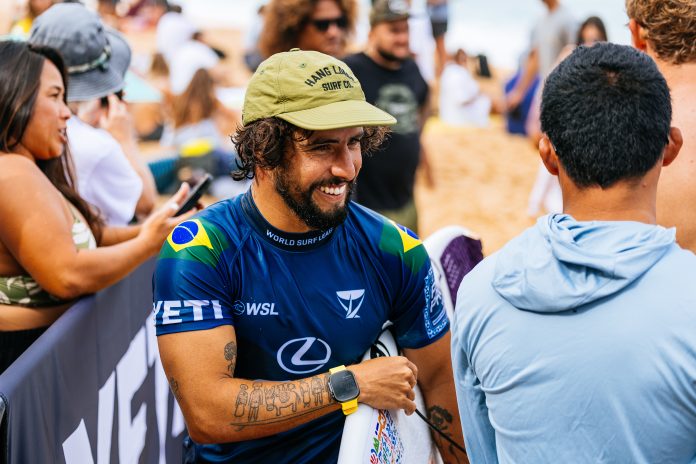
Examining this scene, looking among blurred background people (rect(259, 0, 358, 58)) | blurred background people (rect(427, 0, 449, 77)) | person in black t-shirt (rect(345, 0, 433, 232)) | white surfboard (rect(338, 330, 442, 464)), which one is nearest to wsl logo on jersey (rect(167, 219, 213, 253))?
white surfboard (rect(338, 330, 442, 464))

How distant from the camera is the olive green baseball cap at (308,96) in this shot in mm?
2510

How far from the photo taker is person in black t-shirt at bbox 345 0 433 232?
5.56 m

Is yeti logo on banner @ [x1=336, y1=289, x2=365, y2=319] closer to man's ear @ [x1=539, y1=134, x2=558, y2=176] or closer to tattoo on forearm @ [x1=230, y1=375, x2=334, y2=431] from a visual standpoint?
tattoo on forearm @ [x1=230, y1=375, x2=334, y2=431]

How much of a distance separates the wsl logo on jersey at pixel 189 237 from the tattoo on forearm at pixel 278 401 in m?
0.44

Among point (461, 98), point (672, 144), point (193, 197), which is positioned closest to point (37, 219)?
point (193, 197)

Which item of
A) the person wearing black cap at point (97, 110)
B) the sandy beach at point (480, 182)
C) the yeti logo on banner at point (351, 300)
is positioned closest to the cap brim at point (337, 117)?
the yeti logo on banner at point (351, 300)

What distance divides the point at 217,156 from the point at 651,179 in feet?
24.0

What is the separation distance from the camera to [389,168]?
5.65 metres

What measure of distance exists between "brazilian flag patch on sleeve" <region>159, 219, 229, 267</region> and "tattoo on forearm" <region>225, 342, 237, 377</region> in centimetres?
24

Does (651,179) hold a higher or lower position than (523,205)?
higher

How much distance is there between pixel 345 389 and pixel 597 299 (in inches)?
37.7

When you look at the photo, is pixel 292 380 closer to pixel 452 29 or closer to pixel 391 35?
pixel 391 35

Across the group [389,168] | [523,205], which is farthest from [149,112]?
[389,168]

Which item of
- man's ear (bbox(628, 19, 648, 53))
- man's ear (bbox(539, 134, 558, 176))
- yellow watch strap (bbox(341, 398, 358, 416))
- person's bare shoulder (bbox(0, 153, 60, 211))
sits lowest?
yellow watch strap (bbox(341, 398, 358, 416))
